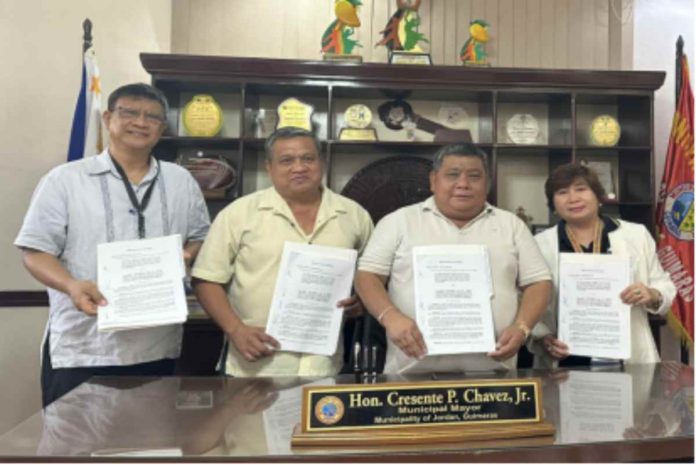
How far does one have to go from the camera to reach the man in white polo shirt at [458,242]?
1.74 metres

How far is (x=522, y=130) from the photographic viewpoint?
3.80 meters

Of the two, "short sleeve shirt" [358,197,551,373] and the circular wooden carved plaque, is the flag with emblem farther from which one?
"short sleeve shirt" [358,197,551,373]

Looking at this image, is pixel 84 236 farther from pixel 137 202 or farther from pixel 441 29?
pixel 441 29

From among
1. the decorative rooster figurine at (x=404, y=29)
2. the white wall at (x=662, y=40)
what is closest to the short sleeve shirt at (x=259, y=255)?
the decorative rooster figurine at (x=404, y=29)

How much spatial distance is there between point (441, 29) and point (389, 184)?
1.14 metres

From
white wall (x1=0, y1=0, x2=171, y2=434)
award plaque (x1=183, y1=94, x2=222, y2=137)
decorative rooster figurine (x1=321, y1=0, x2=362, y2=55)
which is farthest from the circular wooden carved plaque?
white wall (x1=0, y1=0, x2=171, y2=434)

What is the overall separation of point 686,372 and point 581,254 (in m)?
0.44

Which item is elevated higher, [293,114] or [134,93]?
[293,114]

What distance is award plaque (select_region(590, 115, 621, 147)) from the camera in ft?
12.0

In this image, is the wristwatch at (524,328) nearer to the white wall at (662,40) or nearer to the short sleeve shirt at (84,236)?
the short sleeve shirt at (84,236)

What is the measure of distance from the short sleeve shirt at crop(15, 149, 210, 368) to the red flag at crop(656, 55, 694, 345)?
287 cm

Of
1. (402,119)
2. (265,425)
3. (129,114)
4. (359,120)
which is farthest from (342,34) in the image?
(265,425)

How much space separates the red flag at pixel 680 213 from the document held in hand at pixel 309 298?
245 centimetres

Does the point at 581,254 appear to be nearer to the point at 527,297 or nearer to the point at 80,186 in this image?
the point at 527,297
